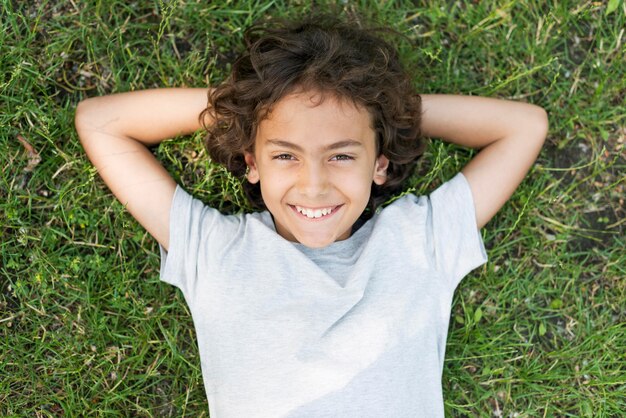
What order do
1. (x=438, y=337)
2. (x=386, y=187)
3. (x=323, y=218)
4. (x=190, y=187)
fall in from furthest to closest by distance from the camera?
(x=190, y=187) → (x=386, y=187) → (x=438, y=337) → (x=323, y=218)

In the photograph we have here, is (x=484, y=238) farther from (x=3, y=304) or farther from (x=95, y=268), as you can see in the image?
(x=3, y=304)

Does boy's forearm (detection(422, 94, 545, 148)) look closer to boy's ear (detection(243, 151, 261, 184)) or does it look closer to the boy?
the boy

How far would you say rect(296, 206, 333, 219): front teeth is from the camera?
2938 millimetres

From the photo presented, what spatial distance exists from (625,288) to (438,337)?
1296mm

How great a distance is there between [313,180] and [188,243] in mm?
785

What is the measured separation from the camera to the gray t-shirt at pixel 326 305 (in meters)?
2.98

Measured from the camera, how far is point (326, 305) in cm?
304

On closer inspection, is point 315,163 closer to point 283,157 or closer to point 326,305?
point 283,157

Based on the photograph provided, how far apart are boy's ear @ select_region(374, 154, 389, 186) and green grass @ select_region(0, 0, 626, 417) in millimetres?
451

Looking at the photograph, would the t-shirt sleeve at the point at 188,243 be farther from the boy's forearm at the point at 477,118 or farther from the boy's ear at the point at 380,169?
the boy's forearm at the point at 477,118

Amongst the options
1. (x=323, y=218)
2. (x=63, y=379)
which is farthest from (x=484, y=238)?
(x=63, y=379)

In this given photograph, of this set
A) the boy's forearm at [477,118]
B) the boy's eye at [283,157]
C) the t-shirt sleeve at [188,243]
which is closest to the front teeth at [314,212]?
the boy's eye at [283,157]

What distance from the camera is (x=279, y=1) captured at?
12.0 ft

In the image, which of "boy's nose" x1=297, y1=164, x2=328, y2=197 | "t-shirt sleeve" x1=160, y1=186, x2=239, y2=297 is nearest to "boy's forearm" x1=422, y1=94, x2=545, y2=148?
"boy's nose" x1=297, y1=164, x2=328, y2=197
